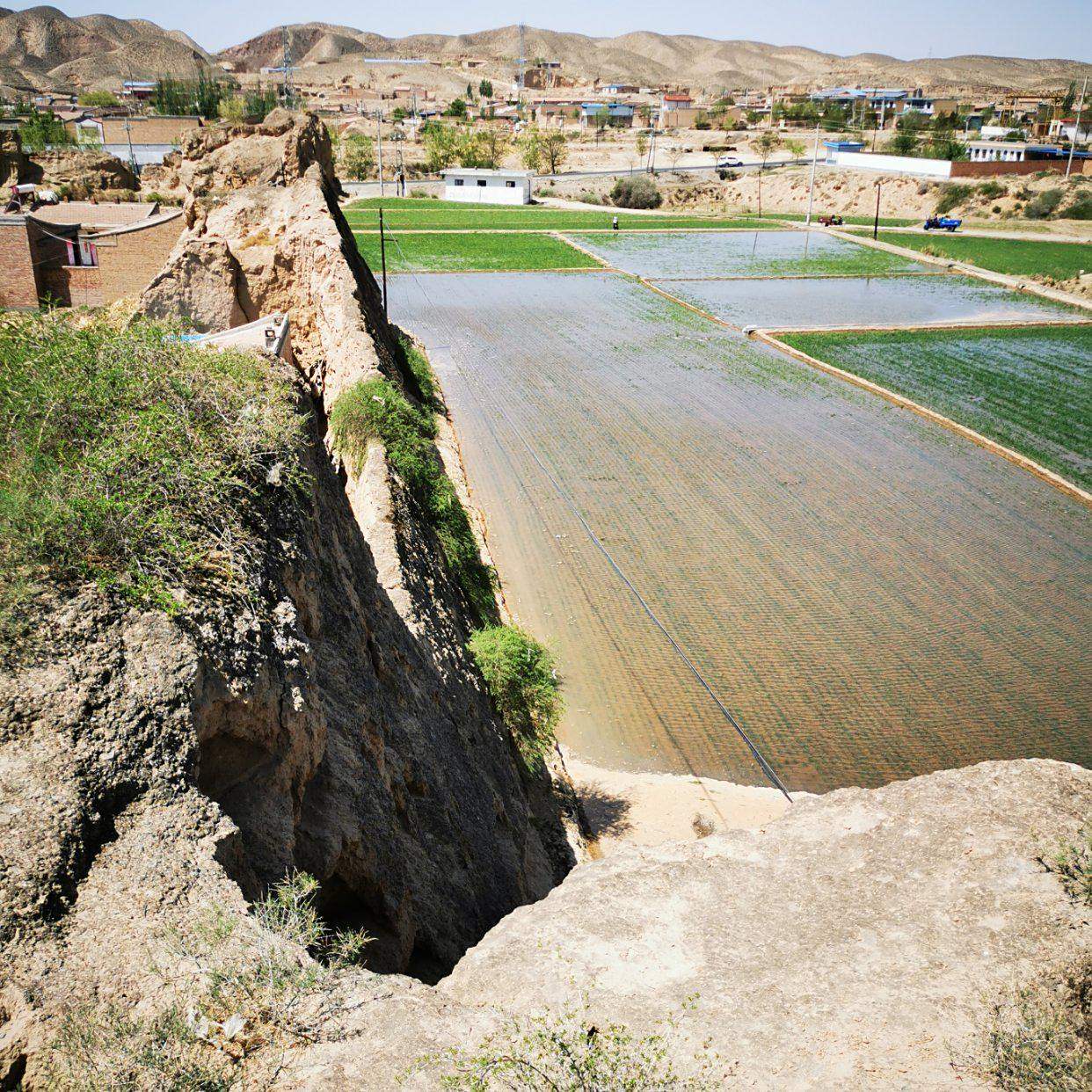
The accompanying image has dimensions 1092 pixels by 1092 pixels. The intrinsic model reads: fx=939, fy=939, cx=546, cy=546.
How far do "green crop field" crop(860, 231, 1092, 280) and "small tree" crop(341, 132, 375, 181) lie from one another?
47.2 meters

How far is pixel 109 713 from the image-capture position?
4.80m

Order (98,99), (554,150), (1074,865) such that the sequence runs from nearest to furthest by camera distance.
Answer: (1074,865)
(554,150)
(98,99)

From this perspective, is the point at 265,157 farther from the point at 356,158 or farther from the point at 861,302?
the point at 356,158

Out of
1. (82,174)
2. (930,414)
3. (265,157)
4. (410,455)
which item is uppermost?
(265,157)

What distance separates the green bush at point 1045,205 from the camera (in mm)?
67938

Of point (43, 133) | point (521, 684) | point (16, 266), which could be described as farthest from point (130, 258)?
point (43, 133)

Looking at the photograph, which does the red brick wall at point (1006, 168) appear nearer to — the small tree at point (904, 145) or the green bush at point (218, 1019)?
the small tree at point (904, 145)

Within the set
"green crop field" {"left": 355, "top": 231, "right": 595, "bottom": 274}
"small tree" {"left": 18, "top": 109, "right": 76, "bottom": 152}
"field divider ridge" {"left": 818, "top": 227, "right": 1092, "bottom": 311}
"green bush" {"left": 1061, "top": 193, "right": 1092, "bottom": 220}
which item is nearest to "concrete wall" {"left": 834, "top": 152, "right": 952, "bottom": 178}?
"green bush" {"left": 1061, "top": 193, "right": 1092, "bottom": 220}

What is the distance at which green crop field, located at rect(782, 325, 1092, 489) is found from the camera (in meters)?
25.8

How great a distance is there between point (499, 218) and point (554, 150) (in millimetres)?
33481

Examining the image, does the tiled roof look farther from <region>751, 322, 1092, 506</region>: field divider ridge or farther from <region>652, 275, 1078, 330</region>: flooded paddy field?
<region>751, 322, 1092, 506</region>: field divider ridge

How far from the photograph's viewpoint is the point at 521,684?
39.0 ft

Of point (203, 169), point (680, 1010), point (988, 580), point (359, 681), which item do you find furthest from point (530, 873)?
point (203, 169)

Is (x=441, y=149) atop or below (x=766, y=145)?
below
